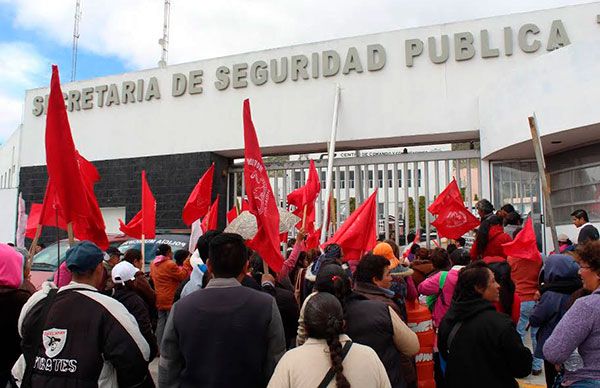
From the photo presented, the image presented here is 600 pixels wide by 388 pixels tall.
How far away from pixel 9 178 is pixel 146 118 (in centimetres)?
1505

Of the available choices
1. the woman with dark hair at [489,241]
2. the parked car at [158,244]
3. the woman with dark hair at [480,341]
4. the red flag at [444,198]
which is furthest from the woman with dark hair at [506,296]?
the parked car at [158,244]

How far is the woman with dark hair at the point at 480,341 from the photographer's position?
3215 millimetres

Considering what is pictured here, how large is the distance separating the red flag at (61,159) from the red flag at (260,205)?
1333mm

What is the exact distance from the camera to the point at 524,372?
3229 millimetres

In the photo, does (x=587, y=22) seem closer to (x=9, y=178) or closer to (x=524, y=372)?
(x=524, y=372)

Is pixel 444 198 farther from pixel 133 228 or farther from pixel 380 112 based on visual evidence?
pixel 133 228

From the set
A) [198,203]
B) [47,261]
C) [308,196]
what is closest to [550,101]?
[308,196]

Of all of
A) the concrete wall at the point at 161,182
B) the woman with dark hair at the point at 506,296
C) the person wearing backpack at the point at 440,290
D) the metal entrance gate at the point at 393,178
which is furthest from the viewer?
the concrete wall at the point at 161,182

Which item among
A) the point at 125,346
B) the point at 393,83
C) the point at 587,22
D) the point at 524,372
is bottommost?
the point at 524,372

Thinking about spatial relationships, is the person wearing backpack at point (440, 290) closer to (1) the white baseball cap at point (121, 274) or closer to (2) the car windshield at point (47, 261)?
(1) the white baseball cap at point (121, 274)

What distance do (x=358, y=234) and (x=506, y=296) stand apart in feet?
6.84

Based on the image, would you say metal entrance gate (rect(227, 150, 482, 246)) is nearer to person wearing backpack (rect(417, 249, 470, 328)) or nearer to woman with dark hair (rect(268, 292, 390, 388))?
Answer: person wearing backpack (rect(417, 249, 470, 328))

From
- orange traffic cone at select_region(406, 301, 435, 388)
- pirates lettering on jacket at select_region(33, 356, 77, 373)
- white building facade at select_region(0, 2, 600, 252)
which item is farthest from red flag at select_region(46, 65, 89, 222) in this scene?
white building facade at select_region(0, 2, 600, 252)

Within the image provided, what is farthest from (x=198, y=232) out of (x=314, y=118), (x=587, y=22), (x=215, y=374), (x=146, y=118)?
(x=587, y=22)
